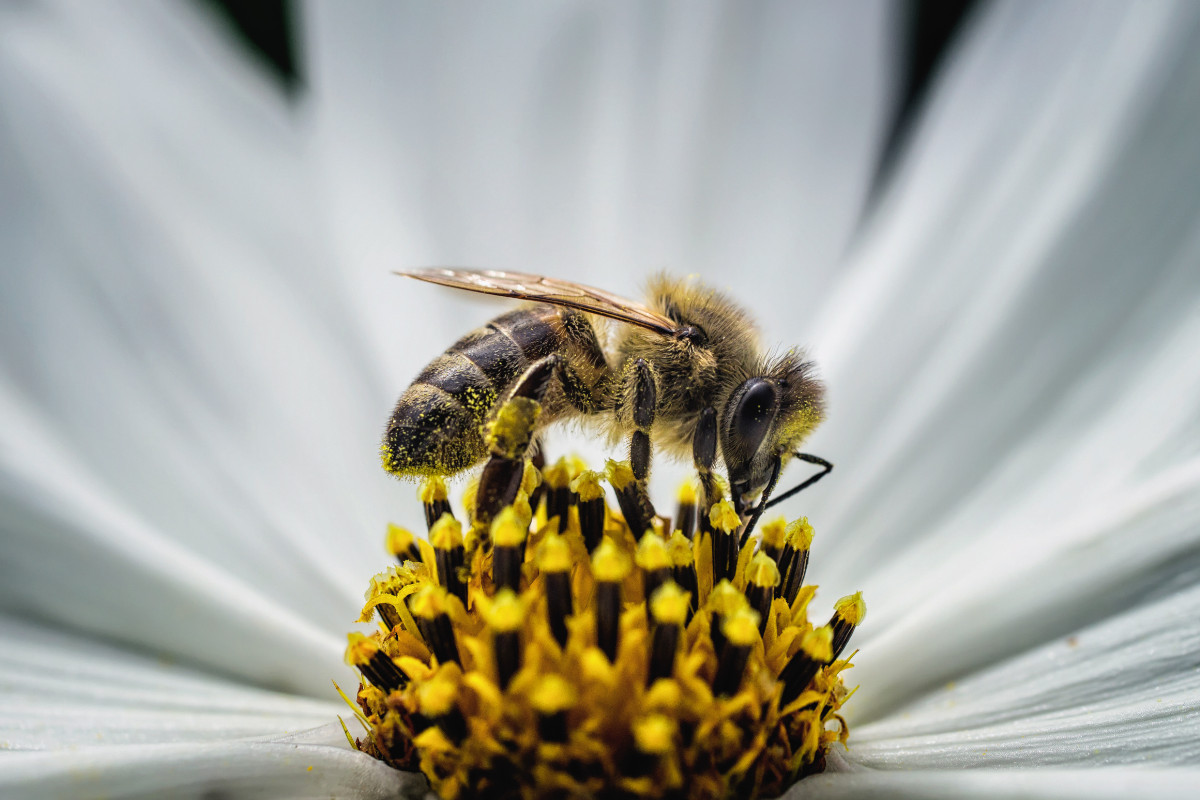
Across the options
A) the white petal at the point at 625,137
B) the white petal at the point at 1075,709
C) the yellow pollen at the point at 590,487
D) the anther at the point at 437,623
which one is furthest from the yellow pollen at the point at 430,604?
the white petal at the point at 625,137

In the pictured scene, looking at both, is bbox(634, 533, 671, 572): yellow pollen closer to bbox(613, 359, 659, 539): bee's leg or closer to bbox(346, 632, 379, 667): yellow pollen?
bbox(613, 359, 659, 539): bee's leg

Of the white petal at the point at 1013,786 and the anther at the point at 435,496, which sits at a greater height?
the anther at the point at 435,496

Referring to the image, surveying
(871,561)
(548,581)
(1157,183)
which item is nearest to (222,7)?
(548,581)

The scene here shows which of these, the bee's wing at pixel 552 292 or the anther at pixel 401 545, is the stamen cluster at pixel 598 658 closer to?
the anther at pixel 401 545

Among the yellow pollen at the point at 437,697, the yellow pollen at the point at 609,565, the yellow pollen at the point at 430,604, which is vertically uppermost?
the yellow pollen at the point at 609,565

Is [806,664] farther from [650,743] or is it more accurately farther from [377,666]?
[377,666]

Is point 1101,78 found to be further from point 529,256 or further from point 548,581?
point 548,581

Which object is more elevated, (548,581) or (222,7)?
(222,7)
